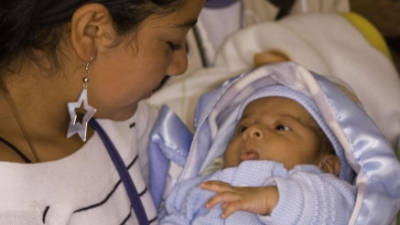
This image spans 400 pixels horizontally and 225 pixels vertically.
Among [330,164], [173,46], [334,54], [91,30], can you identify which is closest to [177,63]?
[173,46]

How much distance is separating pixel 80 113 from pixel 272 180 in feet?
1.48

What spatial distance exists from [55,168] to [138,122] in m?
0.43

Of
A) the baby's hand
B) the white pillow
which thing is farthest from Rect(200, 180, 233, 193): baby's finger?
the white pillow

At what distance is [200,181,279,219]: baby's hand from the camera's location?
1.08 metres

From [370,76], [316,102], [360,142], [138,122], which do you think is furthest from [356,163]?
[138,122]

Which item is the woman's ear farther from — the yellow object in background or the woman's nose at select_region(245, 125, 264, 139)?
the yellow object in background

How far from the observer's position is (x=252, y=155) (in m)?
1.29

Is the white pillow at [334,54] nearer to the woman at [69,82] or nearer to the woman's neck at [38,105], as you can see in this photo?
the woman at [69,82]

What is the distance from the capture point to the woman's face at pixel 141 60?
0.92 meters

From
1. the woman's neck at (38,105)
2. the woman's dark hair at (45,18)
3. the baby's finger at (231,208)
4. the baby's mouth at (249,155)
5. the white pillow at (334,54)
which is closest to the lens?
the woman's dark hair at (45,18)

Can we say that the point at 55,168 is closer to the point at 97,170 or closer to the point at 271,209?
the point at 97,170

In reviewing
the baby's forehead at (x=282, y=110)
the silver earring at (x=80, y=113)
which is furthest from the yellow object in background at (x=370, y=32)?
the silver earring at (x=80, y=113)

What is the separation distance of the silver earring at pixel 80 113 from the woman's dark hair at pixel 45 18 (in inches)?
3.3

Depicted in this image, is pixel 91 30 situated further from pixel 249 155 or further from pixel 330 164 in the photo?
pixel 330 164
